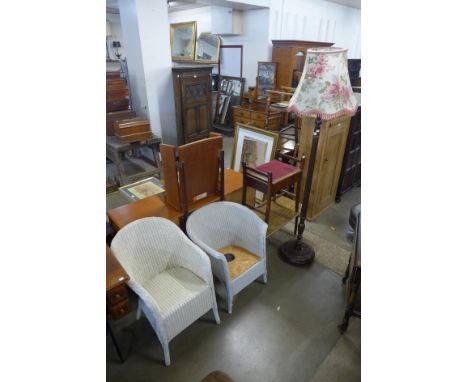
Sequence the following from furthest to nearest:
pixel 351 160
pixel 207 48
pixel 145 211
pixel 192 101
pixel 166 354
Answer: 1. pixel 207 48
2. pixel 192 101
3. pixel 351 160
4. pixel 145 211
5. pixel 166 354

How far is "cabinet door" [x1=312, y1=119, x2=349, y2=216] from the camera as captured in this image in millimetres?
2631

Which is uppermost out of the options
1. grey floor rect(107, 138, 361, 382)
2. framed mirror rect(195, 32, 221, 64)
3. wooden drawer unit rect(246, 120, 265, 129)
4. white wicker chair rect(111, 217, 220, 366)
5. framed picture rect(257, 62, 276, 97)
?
framed mirror rect(195, 32, 221, 64)

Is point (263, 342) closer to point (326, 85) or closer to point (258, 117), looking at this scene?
point (326, 85)

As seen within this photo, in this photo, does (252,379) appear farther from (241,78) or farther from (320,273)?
(241,78)

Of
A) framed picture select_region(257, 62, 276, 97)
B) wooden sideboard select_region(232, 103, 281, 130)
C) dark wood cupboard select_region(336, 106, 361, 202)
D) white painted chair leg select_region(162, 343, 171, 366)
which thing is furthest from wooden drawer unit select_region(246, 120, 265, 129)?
white painted chair leg select_region(162, 343, 171, 366)

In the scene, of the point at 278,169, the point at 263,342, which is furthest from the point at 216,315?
the point at 278,169

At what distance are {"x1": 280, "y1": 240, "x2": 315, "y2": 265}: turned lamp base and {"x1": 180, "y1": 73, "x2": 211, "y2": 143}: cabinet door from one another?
2.39 metres

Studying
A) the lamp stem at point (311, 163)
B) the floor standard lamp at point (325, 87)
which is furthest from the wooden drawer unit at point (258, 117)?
the floor standard lamp at point (325, 87)

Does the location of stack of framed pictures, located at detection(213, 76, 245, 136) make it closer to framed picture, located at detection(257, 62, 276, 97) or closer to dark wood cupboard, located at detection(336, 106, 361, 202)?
framed picture, located at detection(257, 62, 276, 97)

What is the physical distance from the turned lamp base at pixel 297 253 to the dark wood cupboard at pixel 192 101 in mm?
2403

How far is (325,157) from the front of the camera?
8.81 ft

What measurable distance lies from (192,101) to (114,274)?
10.4 ft

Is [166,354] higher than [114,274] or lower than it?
lower
